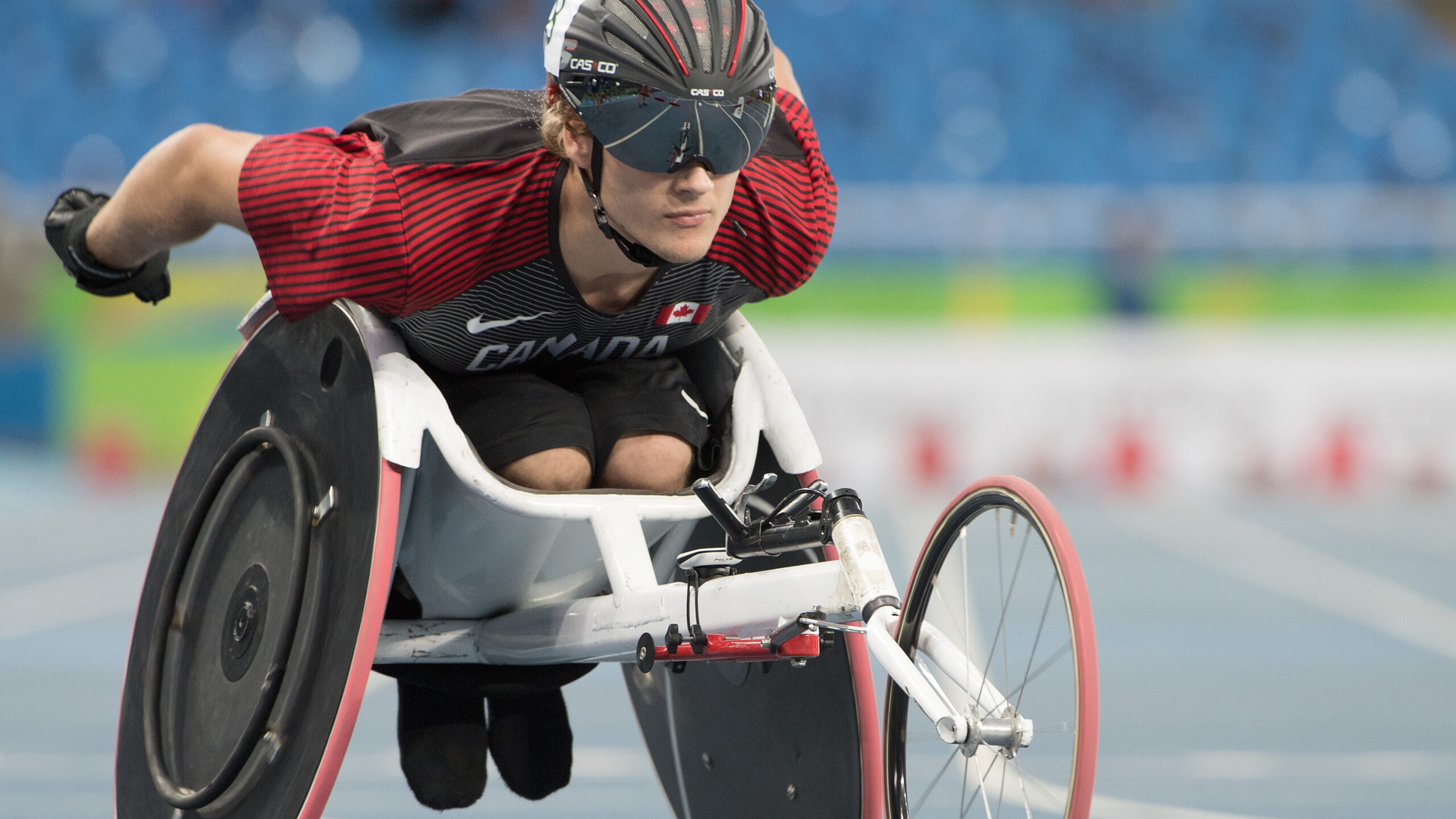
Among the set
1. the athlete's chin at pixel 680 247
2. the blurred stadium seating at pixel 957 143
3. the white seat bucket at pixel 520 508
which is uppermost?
the blurred stadium seating at pixel 957 143

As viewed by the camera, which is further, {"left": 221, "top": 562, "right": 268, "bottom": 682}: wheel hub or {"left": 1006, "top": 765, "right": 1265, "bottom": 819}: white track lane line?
{"left": 1006, "top": 765, "right": 1265, "bottom": 819}: white track lane line

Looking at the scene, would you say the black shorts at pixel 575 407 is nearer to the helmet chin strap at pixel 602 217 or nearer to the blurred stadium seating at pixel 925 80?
the helmet chin strap at pixel 602 217

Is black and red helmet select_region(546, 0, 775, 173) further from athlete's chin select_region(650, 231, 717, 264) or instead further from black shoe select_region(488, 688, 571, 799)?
black shoe select_region(488, 688, 571, 799)

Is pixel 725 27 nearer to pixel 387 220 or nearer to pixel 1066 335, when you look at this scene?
pixel 387 220

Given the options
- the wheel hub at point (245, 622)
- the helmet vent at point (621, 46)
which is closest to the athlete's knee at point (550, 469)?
the wheel hub at point (245, 622)

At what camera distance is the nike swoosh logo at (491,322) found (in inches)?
93.2

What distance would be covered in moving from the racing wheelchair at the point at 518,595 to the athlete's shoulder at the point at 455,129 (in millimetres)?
289

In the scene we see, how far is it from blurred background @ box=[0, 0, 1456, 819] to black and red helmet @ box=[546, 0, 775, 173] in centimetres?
184

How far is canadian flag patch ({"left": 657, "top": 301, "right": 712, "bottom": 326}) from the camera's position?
2.48 metres

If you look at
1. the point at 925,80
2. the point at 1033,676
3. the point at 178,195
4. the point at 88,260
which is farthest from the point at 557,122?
the point at 925,80

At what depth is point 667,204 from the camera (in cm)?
215

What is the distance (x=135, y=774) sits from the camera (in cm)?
260

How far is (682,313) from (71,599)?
490 cm

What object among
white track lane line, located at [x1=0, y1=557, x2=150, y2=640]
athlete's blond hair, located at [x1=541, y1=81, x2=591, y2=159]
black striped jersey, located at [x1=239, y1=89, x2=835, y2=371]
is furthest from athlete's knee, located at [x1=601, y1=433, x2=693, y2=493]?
white track lane line, located at [x1=0, y1=557, x2=150, y2=640]
